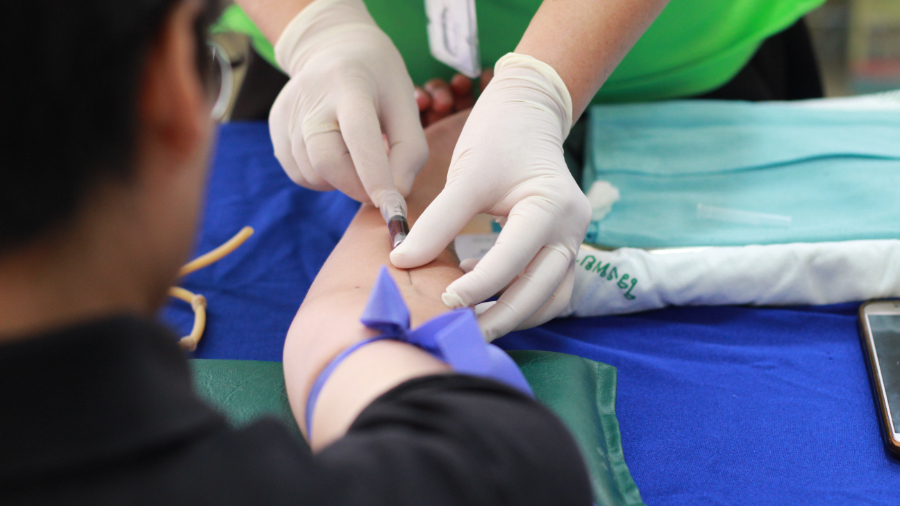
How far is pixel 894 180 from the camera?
1063mm

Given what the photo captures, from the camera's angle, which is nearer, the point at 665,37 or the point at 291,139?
the point at 291,139

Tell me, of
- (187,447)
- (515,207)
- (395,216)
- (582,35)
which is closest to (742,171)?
(582,35)

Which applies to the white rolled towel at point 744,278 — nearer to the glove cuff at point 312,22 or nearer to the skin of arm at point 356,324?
the skin of arm at point 356,324

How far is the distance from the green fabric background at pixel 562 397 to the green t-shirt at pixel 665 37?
31.8 inches

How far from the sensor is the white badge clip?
1.05m

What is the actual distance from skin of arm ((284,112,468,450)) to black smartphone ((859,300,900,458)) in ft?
1.69

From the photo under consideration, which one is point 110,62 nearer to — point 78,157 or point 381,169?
point 78,157

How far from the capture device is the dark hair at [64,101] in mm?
337

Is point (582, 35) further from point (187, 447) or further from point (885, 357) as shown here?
point (187, 447)

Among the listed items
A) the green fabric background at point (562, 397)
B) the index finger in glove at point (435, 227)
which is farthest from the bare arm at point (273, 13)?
the green fabric background at point (562, 397)

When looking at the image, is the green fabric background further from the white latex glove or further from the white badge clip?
the white badge clip

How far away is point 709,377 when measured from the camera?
84 centimetres

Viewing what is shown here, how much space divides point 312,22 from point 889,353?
1.00m

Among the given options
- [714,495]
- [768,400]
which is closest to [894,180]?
[768,400]
